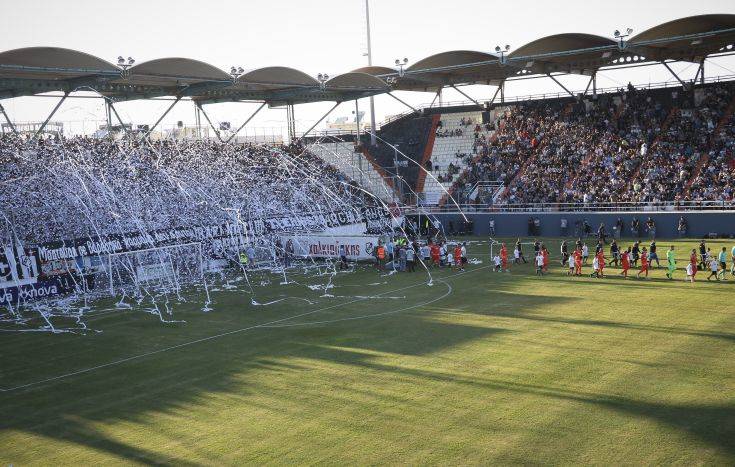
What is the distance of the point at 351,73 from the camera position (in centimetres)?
5112

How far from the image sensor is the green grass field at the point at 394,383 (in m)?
12.4

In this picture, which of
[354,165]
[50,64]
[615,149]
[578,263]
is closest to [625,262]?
[578,263]

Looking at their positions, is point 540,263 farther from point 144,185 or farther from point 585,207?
point 144,185

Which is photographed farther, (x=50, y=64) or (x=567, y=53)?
(x=567, y=53)

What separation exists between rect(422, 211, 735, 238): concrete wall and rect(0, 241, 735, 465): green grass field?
14.2 metres

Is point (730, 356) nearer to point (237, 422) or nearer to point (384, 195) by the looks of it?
point (237, 422)

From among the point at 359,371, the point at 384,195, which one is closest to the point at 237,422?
the point at 359,371

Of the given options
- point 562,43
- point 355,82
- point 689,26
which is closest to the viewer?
point 689,26

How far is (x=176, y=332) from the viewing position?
22438 millimetres

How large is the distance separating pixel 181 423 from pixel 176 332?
28.6 feet

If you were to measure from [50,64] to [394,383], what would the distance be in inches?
1180

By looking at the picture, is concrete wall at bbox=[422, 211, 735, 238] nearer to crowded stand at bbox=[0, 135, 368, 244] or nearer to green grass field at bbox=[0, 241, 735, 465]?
crowded stand at bbox=[0, 135, 368, 244]

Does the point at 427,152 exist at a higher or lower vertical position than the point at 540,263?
higher

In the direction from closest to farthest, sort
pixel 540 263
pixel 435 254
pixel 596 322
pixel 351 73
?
pixel 596 322
pixel 540 263
pixel 435 254
pixel 351 73
